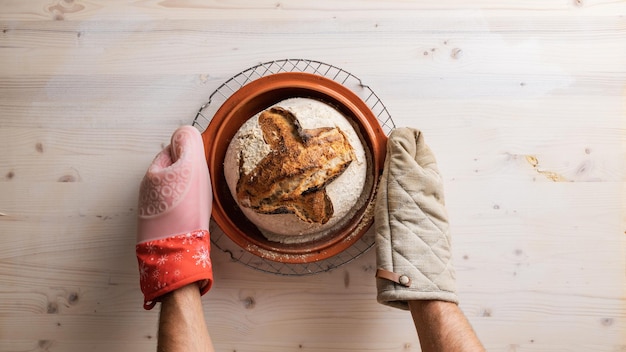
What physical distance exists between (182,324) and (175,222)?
0.77 ft

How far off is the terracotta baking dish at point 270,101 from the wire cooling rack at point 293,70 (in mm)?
115

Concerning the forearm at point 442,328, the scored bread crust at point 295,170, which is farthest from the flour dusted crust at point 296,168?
the forearm at point 442,328

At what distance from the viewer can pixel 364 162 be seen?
115 centimetres

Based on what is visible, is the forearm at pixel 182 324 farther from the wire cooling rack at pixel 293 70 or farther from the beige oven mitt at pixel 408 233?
the beige oven mitt at pixel 408 233

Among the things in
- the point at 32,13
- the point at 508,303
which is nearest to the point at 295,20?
the point at 32,13

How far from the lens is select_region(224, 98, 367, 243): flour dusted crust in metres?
1.03

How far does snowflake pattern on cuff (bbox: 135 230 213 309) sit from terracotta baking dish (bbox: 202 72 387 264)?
80 mm


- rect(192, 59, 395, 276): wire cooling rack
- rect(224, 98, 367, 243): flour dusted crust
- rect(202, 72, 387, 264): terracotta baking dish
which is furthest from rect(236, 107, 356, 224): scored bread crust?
rect(192, 59, 395, 276): wire cooling rack

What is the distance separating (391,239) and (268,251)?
29 cm

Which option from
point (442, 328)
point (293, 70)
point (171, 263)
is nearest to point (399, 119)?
point (293, 70)

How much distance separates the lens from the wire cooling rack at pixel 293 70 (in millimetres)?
1278

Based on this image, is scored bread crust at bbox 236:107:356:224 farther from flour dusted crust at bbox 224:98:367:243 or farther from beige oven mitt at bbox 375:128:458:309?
beige oven mitt at bbox 375:128:458:309

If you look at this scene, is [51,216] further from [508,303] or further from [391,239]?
[508,303]

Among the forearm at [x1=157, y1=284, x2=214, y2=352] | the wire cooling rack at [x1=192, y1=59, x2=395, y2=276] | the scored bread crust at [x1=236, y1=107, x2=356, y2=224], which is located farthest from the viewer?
the wire cooling rack at [x1=192, y1=59, x2=395, y2=276]
